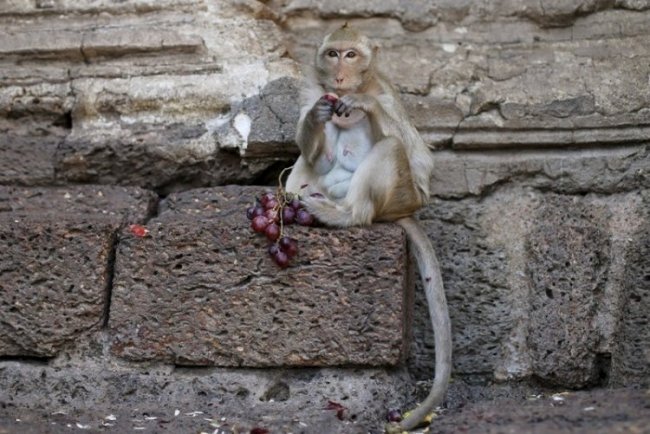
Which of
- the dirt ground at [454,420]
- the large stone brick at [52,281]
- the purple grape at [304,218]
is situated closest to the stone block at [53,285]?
the large stone brick at [52,281]

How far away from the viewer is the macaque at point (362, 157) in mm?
4016

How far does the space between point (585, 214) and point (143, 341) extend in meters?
1.68

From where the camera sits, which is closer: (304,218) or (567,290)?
(304,218)

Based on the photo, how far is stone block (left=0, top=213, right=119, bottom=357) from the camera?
4113mm

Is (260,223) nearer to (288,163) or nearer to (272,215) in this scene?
(272,215)

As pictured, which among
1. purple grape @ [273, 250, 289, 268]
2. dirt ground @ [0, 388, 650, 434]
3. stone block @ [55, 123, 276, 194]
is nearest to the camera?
dirt ground @ [0, 388, 650, 434]

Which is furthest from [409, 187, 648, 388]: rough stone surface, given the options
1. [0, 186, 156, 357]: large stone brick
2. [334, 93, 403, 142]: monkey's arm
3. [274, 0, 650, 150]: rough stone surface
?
[0, 186, 156, 357]: large stone brick

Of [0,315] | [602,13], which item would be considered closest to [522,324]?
[602,13]

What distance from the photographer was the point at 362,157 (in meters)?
4.26

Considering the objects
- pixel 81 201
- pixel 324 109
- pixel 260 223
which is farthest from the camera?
pixel 81 201

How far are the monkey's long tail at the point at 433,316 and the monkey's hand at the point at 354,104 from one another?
1.35ft

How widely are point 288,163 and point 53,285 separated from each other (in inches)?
39.7

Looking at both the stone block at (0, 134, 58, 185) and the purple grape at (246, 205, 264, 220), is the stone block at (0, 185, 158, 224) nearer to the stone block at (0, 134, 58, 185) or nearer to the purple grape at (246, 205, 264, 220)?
the stone block at (0, 134, 58, 185)

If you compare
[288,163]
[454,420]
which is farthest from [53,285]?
[454,420]
